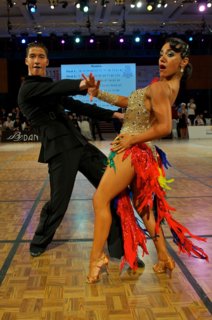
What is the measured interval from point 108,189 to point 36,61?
1.14 m

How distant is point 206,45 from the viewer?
21281 millimetres

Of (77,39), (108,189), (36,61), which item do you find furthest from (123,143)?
(77,39)

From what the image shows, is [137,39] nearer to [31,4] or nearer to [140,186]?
[31,4]

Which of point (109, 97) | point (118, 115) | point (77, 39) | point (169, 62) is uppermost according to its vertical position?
point (77, 39)

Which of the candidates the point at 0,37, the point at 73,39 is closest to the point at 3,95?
the point at 0,37

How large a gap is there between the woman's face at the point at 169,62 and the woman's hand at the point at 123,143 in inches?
17.3

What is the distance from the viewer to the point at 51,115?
2.97 metres

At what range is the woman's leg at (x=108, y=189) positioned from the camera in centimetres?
249

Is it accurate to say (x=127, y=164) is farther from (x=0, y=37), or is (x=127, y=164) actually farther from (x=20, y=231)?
(x=0, y=37)

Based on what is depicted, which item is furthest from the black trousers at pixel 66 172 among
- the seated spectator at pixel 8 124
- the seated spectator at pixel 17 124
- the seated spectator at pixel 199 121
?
the seated spectator at pixel 199 121

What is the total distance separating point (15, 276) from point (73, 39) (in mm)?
18858

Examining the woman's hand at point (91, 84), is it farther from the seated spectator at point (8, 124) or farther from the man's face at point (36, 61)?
the seated spectator at point (8, 124)

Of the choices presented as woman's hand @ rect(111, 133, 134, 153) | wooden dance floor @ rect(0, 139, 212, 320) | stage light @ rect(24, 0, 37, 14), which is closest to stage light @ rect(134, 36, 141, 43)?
stage light @ rect(24, 0, 37, 14)

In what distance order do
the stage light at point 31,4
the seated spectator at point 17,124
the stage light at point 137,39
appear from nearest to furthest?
the stage light at point 31,4
the seated spectator at point 17,124
the stage light at point 137,39
